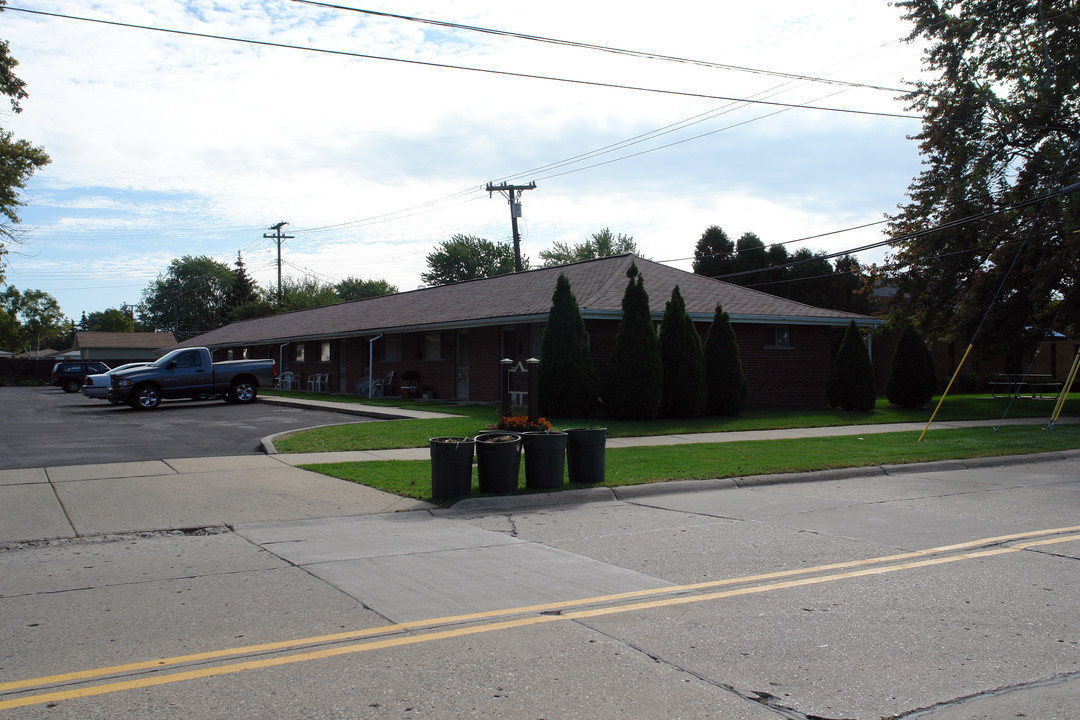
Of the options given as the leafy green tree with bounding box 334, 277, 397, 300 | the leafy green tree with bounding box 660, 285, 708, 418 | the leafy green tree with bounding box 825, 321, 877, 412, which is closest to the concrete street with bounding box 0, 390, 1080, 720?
the leafy green tree with bounding box 660, 285, 708, 418

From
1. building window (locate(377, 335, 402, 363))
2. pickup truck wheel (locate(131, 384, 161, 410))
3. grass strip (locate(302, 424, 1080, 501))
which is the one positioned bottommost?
grass strip (locate(302, 424, 1080, 501))

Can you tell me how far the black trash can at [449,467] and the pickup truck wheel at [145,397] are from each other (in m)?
19.7

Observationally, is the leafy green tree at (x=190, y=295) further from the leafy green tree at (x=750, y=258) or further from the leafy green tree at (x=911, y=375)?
the leafy green tree at (x=911, y=375)

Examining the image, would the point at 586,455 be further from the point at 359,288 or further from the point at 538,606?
the point at 359,288

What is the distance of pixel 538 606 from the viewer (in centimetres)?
582

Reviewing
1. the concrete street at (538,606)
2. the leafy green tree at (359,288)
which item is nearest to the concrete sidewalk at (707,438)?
the concrete street at (538,606)

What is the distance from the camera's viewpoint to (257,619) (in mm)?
5551

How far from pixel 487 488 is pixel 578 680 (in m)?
6.31

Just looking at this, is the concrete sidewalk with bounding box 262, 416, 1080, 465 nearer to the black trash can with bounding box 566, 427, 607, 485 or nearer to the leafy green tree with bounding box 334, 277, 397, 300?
the black trash can with bounding box 566, 427, 607, 485

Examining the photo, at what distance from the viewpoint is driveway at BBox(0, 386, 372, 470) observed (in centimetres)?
1462

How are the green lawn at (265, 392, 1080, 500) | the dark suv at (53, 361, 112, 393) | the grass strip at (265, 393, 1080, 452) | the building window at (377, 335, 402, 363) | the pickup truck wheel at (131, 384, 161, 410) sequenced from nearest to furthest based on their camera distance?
the green lawn at (265, 392, 1080, 500) → the grass strip at (265, 393, 1080, 452) → the pickup truck wheel at (131, 384, 161, 410) → the building window at (377, 335, 402, 363) → the dark suv at (53, 361, 112, 393)

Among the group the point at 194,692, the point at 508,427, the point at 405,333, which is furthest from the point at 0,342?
the point at 194,692

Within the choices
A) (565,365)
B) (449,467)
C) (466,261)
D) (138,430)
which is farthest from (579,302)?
(466,261)

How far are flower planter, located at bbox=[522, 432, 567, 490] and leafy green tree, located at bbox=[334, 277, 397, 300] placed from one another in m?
106
